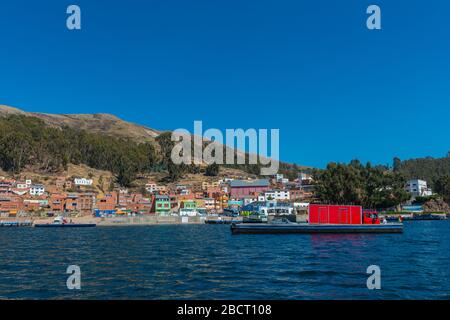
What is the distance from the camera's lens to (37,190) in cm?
15725

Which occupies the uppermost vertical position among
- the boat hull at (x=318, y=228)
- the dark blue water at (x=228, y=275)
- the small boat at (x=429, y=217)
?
the dark blue water at (x=228, y=275)

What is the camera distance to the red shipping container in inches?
2849

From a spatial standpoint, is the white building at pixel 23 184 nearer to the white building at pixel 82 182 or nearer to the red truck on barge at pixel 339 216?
the white building at pixel 82 182

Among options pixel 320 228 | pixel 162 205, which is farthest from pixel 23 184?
pixel 320 228

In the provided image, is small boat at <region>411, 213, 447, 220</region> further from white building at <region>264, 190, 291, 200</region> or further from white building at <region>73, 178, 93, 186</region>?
white building at <region>73, 178, 93, 186</region>

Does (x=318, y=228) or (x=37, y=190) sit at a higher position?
(x=37, y=190)

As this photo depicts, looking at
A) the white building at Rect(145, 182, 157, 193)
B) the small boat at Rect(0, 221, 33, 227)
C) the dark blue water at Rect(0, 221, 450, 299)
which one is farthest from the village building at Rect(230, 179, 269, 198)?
the dark blue water at Rect(0, 221, 450, 299)

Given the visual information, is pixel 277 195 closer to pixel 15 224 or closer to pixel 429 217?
pixel 429 217

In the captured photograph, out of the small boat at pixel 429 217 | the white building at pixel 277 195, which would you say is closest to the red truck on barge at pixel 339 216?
the small boat at pixel 429 217

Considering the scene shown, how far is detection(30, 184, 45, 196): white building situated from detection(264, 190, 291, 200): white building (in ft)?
321

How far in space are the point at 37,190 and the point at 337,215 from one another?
12880cm

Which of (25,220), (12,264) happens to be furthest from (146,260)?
(25,220)

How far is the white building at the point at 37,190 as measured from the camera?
15593 cm

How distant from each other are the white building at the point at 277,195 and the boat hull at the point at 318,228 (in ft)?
364
